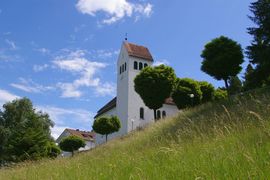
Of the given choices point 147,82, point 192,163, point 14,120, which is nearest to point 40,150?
point 147,82

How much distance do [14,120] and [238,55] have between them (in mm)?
35897

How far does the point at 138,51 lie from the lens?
200ft

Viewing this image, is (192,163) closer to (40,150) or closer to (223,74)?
(40,150)

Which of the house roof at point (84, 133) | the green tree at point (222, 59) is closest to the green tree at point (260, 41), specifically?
the green tree at point (222, 59)

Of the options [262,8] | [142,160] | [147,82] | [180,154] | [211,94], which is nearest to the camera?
[180,154]

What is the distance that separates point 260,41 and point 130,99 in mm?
32138

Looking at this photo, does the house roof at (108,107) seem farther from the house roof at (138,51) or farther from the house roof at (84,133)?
the house roof at (84,133)

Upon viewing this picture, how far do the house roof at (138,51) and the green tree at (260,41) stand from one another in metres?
34.1

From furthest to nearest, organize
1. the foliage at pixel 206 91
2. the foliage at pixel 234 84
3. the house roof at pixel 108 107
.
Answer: the house roof at pixel 108 107 < the foliage at pixel 234 84 < the foliage at pixel 206 91

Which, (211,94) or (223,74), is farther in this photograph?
(211,94)

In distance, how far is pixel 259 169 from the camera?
3.85 metres

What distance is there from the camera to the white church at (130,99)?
180ft

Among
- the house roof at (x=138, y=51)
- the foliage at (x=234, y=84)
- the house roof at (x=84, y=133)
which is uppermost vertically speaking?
the house roof at (x=138, y=51)

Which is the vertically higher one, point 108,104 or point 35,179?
point 108,104
